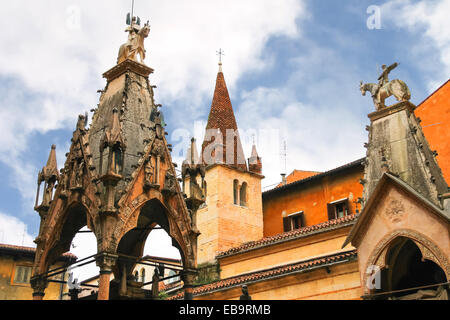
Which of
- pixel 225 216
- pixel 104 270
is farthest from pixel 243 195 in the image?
pixel 104 270

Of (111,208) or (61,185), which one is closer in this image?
(111,208)

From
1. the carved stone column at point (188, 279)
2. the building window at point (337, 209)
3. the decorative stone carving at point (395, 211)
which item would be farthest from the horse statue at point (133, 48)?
the building window at point (337, 209)

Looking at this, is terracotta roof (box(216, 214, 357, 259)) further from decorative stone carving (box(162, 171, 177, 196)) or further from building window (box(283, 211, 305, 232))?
decorative stone carving (box(162, 171, 177, 196))

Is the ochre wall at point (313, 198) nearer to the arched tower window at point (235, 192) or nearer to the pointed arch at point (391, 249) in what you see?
the arched tower window at point (235, 192)

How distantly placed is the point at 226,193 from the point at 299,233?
6.92 m

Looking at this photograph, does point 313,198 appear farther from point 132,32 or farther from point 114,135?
point 114,135

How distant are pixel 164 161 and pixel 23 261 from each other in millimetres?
23355

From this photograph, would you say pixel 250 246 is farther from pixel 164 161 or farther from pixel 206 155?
pixel 164 161

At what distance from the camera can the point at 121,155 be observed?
11844mm

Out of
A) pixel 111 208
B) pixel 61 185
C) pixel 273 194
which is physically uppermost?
pixel 273 194

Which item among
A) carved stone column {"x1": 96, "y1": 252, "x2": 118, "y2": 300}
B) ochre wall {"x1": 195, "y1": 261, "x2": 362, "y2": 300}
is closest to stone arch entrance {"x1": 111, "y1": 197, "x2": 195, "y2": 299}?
carved stone column {"x1": 96, "y1": 252, "x2": 118, "y2": 300}

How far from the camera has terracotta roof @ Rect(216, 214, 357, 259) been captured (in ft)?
84.8
